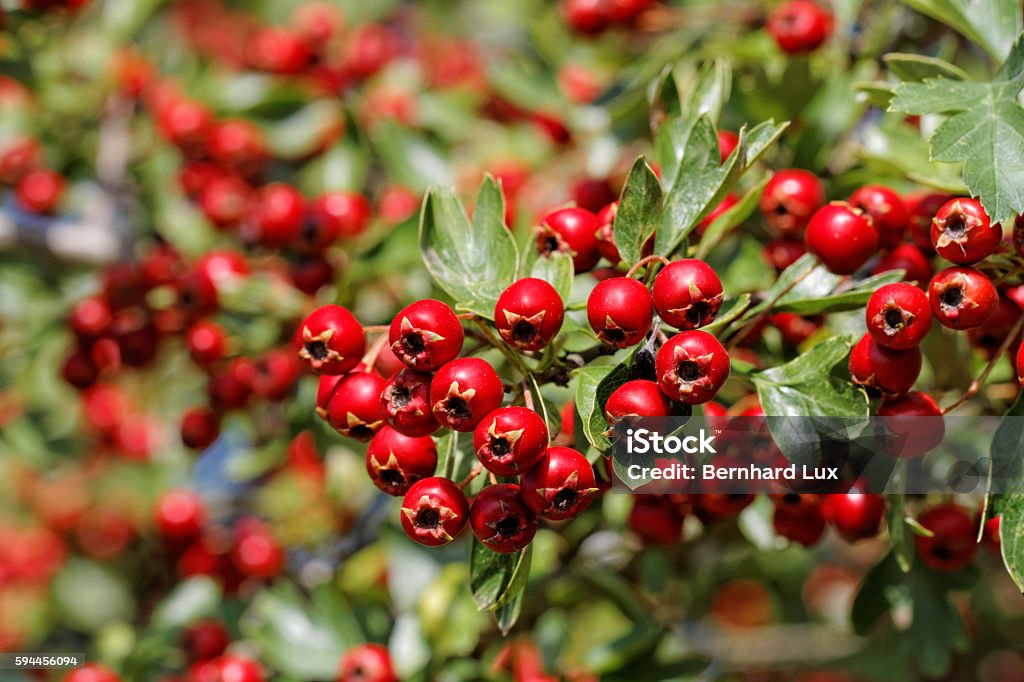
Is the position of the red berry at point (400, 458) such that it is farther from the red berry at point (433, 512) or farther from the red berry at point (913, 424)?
the red berry at point (913, 424)

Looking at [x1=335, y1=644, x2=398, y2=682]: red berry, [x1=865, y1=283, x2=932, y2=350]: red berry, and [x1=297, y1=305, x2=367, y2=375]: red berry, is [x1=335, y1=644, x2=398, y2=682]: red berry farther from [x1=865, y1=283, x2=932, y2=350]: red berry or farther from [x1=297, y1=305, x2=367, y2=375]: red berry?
[x1=865, y1=283, x2=932, y2=350]: red berry

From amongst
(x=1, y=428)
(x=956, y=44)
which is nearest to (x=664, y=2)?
(x=956, y=44)

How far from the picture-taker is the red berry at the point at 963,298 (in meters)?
1.20

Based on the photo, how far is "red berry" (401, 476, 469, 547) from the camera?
1191 millimetres

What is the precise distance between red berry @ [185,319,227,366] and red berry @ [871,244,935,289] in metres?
1.47

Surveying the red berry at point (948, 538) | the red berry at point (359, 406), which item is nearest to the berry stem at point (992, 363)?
the red berry at point (948, 538)

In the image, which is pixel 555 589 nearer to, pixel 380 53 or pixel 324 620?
pixel 324 620

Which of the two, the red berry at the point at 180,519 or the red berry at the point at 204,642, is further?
the red berry at the point at 180,519

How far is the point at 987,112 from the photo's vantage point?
50.8 inches

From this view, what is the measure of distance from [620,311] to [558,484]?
0.75 feet

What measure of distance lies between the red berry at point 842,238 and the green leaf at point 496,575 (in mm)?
618

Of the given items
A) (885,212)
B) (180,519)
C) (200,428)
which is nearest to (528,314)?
(885,212)

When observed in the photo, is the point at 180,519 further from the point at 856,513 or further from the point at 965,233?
the point at 965,233

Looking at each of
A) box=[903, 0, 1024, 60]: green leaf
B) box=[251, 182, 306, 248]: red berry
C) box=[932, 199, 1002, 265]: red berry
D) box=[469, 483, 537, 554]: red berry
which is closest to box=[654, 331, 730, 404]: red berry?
box=[469, 483, 537, 554]: red berry
